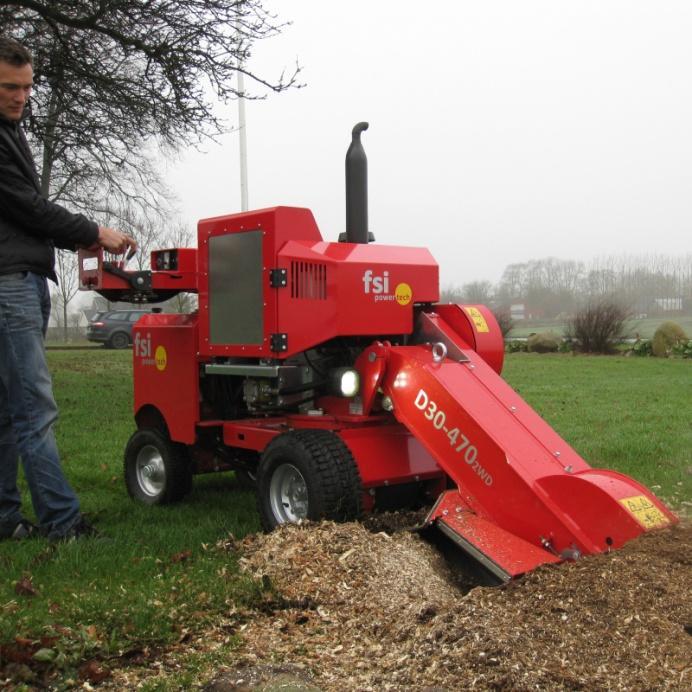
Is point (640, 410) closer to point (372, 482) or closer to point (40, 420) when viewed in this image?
point (372, 482)

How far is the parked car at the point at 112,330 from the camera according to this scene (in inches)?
1230

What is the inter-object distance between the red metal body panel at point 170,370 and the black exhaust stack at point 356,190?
1169 mm

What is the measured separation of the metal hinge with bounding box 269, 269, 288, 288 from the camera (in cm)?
451

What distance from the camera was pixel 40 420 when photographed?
14.2 ft

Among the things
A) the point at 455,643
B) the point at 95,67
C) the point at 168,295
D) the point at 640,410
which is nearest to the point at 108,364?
the point at 95,67

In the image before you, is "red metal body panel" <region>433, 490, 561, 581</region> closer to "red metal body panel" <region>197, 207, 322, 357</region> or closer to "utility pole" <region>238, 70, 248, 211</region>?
"red metal body panel" <region>197, 207, 322, 357</region>

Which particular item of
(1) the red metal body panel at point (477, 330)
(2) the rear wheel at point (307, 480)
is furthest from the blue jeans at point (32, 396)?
(1) the red metal body panel at point (477, 330)

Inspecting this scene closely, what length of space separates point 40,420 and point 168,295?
143cm

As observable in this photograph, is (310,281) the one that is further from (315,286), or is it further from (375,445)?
(375,445)

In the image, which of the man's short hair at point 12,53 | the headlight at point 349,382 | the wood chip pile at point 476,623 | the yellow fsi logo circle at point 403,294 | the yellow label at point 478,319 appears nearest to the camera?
the wood chip pile at point 476,623

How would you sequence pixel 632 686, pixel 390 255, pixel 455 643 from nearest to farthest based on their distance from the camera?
1. pixel 632 686
2. pixel 455 643
3. pixel 390 255

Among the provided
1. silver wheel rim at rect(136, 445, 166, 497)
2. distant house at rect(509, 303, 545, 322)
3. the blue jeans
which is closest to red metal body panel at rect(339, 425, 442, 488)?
the blue jeans

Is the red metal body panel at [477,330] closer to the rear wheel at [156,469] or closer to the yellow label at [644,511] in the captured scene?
the yellow label at [644,511]

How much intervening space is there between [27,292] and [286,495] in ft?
5.48
